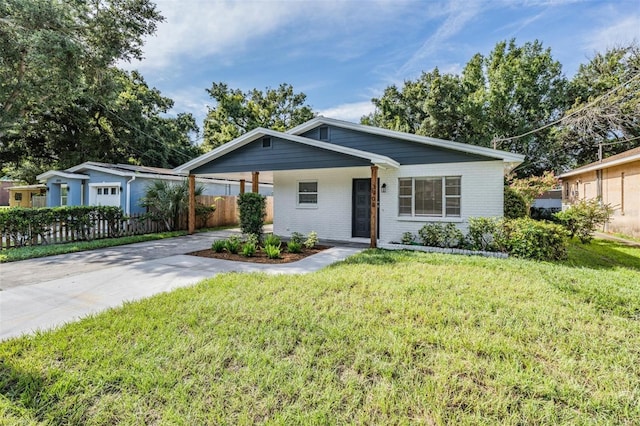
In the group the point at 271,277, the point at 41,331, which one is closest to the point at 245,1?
the point at 271,277

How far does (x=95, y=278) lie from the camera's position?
19.3ft

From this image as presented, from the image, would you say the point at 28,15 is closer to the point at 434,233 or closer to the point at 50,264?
the point at 50,264

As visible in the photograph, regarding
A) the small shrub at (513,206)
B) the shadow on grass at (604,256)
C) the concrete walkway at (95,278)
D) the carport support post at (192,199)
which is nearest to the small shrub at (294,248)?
the concrete walkway at (95,278)

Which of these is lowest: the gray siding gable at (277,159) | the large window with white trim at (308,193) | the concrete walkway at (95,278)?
the concrete walkway at (95,278)

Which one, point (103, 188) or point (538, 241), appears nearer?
point (538, 241)

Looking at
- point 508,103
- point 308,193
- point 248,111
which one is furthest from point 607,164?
point 248,111

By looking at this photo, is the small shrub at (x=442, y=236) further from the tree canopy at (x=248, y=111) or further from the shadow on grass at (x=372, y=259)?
the tree canopy at (x=248, y=111)

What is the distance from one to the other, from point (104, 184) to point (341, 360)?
16.9 m

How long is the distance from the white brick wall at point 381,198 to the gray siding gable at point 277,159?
1.37 m

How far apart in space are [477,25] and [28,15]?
49.1ft

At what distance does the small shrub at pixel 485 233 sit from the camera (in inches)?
320

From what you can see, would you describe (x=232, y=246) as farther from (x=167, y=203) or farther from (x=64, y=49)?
(x=64, y=49)

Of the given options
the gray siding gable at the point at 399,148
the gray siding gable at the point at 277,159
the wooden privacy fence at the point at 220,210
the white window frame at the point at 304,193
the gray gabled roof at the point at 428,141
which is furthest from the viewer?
the wooden privacy fence at the point at 220,210

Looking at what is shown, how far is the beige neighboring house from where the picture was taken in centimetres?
1241
